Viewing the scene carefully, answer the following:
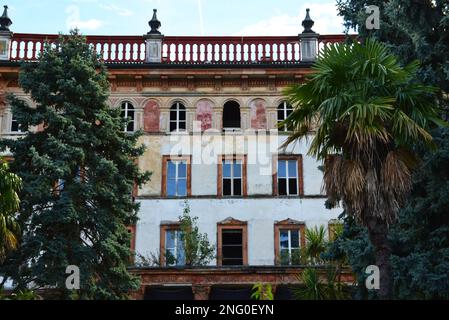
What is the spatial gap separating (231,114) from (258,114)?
1.24 m

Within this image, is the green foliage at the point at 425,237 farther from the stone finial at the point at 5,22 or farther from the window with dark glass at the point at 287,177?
the stone finial at the point at 5,22

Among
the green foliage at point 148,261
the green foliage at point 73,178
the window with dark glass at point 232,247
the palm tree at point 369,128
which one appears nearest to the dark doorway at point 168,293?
the green foliage at point 148,261

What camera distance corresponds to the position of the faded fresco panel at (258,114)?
32156 mm

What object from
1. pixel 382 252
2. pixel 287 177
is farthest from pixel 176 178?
pixel 382 252

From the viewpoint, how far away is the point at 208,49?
106 ft

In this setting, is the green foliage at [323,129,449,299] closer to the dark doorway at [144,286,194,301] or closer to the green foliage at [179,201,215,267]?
the green foliage at [179,201,215,267]

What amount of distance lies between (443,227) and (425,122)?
326cm

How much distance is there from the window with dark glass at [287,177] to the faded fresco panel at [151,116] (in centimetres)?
577

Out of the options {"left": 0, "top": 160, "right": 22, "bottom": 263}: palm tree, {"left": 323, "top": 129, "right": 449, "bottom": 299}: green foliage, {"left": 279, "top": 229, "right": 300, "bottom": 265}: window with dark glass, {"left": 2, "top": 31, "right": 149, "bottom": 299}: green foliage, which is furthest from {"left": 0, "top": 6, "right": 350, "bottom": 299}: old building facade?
{"left": 0, "top": 160, "right": 22, "bottom": 263}: palm tree

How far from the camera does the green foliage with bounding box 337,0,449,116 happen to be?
18266mm

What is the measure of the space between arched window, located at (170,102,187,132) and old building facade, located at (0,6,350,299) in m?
0.05

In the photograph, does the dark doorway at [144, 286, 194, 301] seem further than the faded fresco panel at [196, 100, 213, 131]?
No

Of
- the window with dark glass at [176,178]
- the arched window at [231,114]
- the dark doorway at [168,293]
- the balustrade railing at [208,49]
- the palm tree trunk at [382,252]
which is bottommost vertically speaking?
the dark doorway at [168,293]
